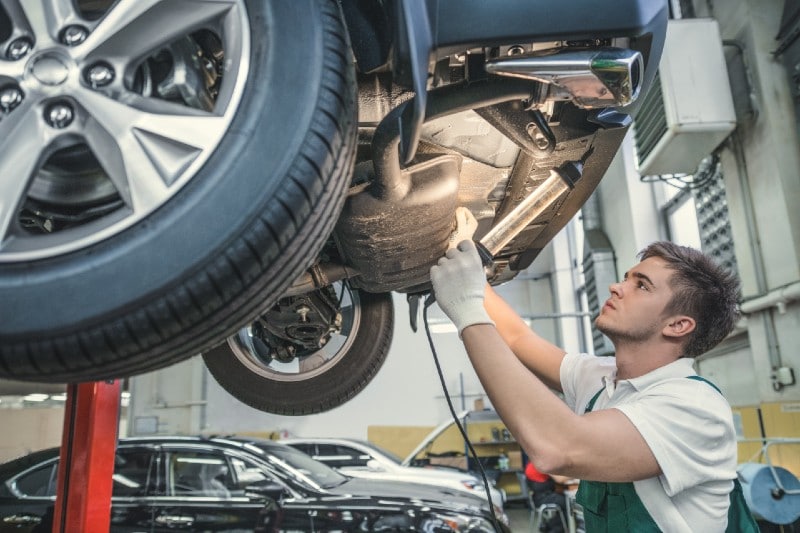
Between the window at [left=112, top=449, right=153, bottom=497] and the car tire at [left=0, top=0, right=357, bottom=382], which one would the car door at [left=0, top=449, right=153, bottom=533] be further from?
the car tire at [left=0, top=0, right=357, bottom=382]

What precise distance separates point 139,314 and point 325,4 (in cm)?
53

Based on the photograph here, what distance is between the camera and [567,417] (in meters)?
1.25

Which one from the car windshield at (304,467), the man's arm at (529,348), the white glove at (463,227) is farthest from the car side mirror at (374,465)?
the white glove at (463,227)

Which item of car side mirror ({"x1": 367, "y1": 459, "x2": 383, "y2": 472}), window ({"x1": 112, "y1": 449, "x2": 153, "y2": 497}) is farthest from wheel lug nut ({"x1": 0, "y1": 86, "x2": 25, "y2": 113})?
car side mirror ({"x1": 367, "y1": 459, "x2": 383, "y2": 472})

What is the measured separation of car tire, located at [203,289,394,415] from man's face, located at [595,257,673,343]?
0.88 m

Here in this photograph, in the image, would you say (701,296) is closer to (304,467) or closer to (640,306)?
(640,306)

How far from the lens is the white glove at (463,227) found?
1.62 metres

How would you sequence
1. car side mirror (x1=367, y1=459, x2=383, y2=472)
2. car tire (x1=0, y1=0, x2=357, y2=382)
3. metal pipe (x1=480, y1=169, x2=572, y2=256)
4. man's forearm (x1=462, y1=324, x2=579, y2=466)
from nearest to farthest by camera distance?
1. car tire (x1=0, y1=0, x2=357, y2=382)
2. man's forearm (x1=462, y1=324, x2=579, y2=466)
3. metal pipe (x1=480, y1=169, x2=572, y2=256)
4. car side mirror (x1=367, y1=459, x2=383, y2=472)

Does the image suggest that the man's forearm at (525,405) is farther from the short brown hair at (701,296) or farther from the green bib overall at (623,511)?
the short brown hair at (701,296)

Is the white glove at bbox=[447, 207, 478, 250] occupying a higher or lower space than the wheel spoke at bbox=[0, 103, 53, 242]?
higher

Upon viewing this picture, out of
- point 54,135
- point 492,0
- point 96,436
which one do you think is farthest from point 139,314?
point 96,436

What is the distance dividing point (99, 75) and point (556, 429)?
1001 mm

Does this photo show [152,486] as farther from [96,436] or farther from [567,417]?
[567,417]

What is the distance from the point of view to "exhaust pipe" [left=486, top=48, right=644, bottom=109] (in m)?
0.98
